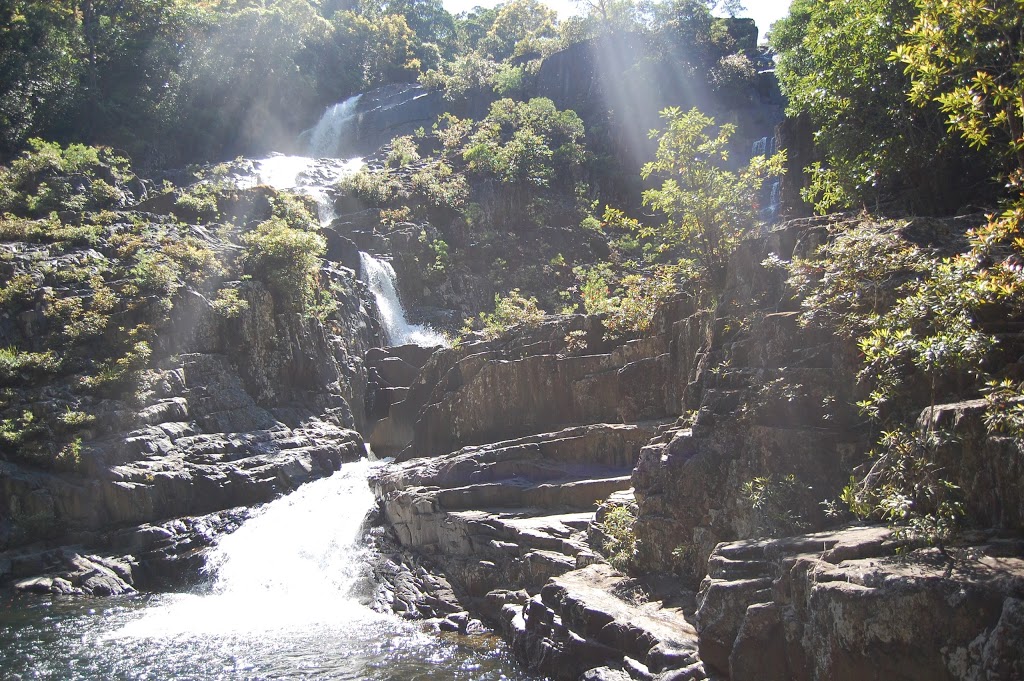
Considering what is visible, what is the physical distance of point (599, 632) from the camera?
980 centimetres

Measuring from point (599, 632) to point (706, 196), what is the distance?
28.2ft

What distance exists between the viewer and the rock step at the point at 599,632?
8766mm

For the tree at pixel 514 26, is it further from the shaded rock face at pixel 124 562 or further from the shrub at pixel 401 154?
the shaded rock face at pixel 124 562

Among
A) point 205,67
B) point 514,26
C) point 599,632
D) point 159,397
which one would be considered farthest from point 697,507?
point 514,26

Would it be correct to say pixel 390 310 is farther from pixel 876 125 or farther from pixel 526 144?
pixel 876 125

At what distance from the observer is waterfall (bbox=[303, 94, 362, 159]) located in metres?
46.7

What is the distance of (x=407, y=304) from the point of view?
33375 mm

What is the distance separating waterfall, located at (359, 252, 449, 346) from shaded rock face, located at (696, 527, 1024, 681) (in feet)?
77.1

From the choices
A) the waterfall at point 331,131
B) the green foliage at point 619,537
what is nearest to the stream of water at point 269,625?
the green foliage at point 619,537

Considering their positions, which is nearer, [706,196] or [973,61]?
[973,61]

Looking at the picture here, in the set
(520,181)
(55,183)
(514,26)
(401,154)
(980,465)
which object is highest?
(514,26)

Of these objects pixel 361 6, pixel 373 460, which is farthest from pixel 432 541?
pixel 361 6

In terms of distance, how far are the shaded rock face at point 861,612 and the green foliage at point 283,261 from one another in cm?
2064

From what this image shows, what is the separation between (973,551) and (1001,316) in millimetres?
2771
